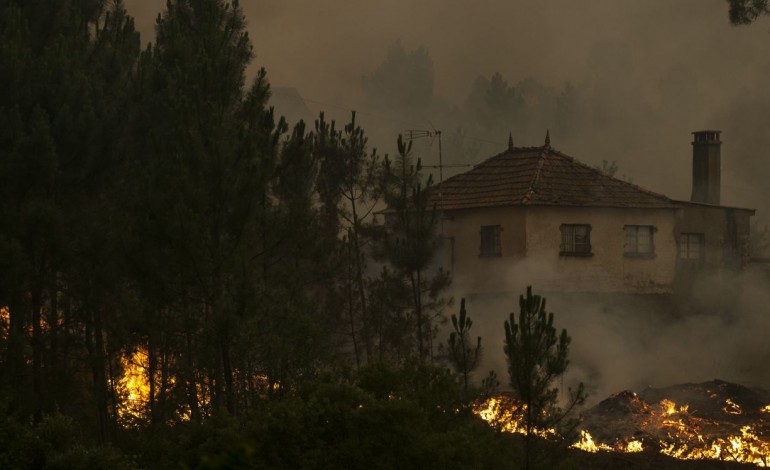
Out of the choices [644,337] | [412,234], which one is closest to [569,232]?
[644,337]

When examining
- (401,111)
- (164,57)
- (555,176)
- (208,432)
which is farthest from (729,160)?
(208,432)

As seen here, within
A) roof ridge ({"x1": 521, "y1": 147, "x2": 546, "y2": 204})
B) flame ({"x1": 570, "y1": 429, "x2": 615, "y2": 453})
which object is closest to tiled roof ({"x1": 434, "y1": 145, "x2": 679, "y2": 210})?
roof ridge ({"x1": 521, "y1": 147, "x2": 546, "y2": 204})

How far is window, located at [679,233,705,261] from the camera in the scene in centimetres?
4662

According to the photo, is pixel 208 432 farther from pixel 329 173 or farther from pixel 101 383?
pixel 329 173

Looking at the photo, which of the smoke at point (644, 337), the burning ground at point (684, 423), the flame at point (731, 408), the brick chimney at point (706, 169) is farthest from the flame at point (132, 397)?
the brick chimney at point (706, 169)

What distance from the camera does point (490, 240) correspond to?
44375 mm

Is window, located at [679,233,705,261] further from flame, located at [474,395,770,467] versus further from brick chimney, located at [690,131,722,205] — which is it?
flame, located at [474,395,770,467]

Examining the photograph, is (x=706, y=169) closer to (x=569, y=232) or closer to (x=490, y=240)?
(x=569, y=232)

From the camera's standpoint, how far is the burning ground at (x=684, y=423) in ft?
93.0

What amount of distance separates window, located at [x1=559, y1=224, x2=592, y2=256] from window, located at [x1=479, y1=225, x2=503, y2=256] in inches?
97.6

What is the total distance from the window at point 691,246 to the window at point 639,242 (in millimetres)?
2016

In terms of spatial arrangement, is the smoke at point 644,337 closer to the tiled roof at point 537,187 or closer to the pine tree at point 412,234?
the tiled roof at point 537,187

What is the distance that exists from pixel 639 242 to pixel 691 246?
10.3 ft

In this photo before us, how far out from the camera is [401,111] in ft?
434
